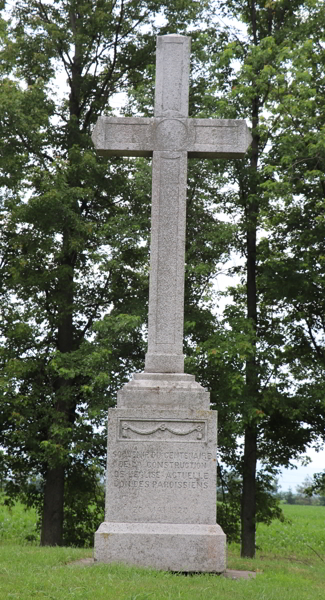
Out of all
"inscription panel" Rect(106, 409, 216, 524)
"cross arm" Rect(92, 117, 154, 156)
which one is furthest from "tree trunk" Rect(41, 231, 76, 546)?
"inscription panel" Rect(106, 409, 216, 524)

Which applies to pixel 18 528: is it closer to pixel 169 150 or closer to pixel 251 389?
pixel 251 389

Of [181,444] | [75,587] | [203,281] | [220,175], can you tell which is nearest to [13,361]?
[203,281]

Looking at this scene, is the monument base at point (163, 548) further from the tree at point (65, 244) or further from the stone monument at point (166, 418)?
the tree at point (65, 244)

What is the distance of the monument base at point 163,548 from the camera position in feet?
22.2

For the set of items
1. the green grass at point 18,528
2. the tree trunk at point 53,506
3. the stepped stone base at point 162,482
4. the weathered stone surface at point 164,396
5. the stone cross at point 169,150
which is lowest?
the green grass at point 18,528

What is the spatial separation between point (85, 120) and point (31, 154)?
5.58ft

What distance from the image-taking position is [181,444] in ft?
23.2

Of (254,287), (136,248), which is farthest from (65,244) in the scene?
(254,287)

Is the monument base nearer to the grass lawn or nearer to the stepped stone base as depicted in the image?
the stepped stone base

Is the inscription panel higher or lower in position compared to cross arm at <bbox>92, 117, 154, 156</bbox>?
lower

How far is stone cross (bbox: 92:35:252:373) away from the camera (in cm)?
759

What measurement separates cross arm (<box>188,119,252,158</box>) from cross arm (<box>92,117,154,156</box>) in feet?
1.61

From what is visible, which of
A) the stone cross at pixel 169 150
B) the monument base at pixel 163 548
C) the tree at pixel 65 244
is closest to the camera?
the monument base at pixel 163 548

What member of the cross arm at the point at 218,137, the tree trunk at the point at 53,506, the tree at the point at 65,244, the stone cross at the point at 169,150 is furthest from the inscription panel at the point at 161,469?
the tree trunk at the point at 53,506
